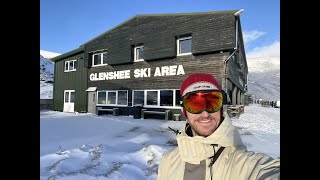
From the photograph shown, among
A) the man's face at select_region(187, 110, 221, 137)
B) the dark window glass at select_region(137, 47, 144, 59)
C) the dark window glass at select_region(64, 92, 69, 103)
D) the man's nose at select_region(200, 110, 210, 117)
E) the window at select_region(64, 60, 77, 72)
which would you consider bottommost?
the dark window glass at select_region(64, 92, 69, 103)

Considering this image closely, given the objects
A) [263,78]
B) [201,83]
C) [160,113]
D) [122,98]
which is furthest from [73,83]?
[263,78]

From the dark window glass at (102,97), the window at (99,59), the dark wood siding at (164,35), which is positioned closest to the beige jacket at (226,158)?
the dark wood siding at (164,35)

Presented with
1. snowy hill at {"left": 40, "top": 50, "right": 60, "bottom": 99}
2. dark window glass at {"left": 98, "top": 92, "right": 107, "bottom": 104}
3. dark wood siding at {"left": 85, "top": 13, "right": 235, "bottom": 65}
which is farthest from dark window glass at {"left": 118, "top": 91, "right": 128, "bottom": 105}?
snowy hill at {"left": 40, "top": 50, "right": 60, "bottom": 99}

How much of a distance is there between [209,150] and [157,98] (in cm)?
1471

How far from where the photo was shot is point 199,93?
180 cm

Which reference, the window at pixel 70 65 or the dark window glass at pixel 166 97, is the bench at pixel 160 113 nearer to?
the dark window glass at pixel 166 97

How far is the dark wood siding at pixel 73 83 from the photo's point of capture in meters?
21.2

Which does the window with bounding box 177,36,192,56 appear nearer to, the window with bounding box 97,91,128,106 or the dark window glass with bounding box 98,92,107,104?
the window with bounding box 97,91,128,106

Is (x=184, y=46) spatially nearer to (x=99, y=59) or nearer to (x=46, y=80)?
(x=99, y=59)

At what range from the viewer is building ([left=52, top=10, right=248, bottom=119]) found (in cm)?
1372

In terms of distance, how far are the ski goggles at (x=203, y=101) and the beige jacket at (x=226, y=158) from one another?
16 cm
